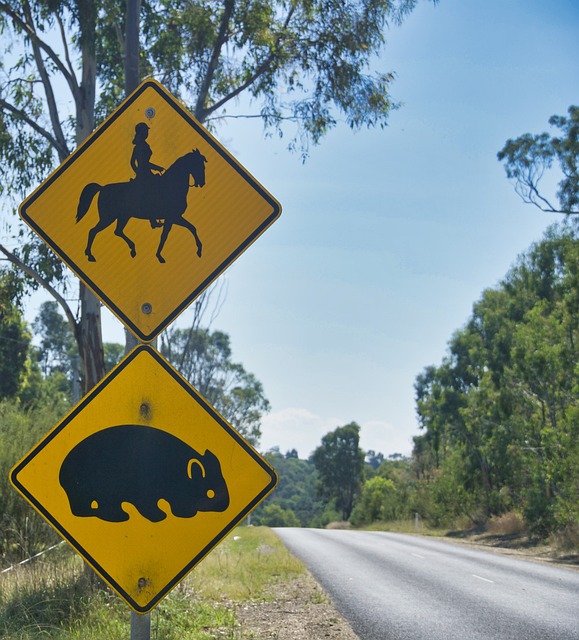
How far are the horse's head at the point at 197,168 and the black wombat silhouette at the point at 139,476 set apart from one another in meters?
1.03

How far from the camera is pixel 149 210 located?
3.20 meters

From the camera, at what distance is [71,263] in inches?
124

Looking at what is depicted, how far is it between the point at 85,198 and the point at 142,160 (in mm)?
286

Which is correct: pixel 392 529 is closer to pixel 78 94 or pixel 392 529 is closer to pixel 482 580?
pixel 482 580

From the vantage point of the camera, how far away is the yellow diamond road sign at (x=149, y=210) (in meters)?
3.12

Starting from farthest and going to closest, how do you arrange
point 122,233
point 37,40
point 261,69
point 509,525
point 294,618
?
point 509,525
point 261,69
point 37,40
point 294,618
point 122,233

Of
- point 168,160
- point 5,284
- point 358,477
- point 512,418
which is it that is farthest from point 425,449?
point 168,160

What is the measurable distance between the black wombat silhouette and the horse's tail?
891 millimetres

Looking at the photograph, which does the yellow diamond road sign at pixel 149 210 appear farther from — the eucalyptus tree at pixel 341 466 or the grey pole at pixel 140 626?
the eucalyptus tree at pixel 341 466

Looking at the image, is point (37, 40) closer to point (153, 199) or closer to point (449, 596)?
point (153, 199)

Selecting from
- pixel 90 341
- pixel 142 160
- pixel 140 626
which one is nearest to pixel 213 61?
pixel 90 341

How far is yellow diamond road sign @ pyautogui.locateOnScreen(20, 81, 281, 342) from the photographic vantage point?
312 cm

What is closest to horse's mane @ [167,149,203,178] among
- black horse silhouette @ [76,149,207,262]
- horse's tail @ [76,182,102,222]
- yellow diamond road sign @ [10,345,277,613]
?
black horse silhouette @ [76,149,207,262]

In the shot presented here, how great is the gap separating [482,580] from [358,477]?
256 feet
